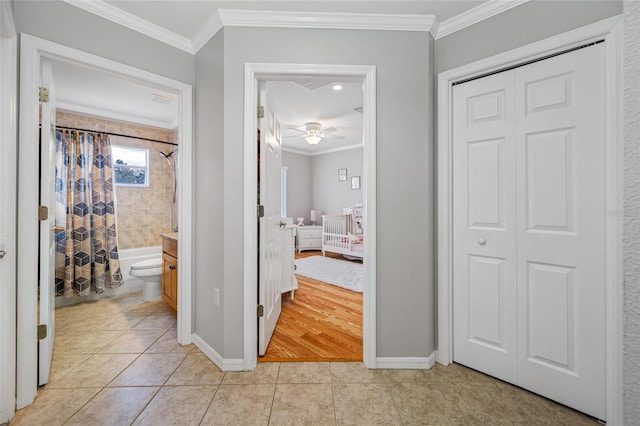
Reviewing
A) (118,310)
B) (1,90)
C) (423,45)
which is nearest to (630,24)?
(423,45)

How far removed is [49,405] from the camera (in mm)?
1434

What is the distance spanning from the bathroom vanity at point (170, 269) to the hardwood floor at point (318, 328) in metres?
1.05

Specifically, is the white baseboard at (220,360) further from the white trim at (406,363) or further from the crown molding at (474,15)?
the crown molding at (474,15)

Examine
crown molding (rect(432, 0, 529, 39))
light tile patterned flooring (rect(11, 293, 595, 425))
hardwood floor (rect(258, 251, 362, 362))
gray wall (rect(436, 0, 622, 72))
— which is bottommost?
light tile patterned flooring (rect(11, 293, 595, 425))

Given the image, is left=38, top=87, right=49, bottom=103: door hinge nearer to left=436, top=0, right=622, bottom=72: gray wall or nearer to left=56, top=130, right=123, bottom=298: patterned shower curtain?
left=56, top=130, right=123, bottom=298: patterned shower curtain

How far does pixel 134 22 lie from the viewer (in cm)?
177

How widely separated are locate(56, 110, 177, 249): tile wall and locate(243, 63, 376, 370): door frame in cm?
283

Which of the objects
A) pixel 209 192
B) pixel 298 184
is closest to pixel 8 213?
Answer: pixel 209 192

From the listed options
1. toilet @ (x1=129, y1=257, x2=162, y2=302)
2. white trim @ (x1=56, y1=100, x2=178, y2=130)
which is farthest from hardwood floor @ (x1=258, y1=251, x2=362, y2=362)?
white trim @ (x1=56, y1=100, x2=178, y2=130)

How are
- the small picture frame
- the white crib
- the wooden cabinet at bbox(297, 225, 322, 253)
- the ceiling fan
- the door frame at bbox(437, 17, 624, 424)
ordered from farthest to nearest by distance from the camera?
the wooden cabinet at bbox(297, 225, 322, 253), the small picture frame, the white crib, the ceiling fan, the door frame at bbox(437, 17, 624, 424)

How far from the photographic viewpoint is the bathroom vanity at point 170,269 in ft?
8.00

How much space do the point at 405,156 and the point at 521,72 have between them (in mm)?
810

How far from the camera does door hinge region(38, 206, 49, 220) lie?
59.4 inches

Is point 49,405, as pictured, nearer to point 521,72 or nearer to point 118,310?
point 118,310
